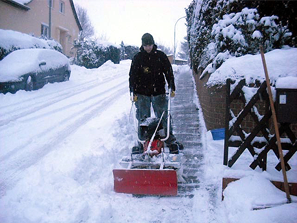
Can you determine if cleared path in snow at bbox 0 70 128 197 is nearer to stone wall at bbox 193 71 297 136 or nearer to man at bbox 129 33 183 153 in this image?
man at bbox 129 33 183 153

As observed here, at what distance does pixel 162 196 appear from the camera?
3.97 m

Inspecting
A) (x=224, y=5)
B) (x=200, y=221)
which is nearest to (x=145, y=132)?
(x=200, y=221)

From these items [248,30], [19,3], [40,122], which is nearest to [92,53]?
[19,3]

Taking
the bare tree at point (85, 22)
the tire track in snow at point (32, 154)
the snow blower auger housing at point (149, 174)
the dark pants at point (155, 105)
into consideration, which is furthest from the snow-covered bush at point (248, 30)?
the bare tree at point (85, 22)

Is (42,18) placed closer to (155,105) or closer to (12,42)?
(12,42)

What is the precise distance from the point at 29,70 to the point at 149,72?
6.96 m

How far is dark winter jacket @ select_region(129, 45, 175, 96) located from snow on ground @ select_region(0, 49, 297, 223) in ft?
4.25

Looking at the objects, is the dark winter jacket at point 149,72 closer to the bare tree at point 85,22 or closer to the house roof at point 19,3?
the house roof at point 19,3

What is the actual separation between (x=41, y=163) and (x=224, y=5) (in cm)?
505

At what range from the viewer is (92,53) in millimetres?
23500

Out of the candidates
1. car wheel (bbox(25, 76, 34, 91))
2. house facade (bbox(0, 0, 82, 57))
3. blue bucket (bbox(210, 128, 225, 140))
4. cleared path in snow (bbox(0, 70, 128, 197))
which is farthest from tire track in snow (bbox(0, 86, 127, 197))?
house facade (bbox(0, 0, 82, 57))

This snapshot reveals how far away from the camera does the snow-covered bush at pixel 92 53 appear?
76.3ft

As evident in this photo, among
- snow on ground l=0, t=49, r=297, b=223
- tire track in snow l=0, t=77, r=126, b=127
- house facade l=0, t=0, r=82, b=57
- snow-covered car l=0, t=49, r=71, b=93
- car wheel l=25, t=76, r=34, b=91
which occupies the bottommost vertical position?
snow on ground l=0, t=49, r=297, b=223

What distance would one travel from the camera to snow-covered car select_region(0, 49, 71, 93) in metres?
9.71
